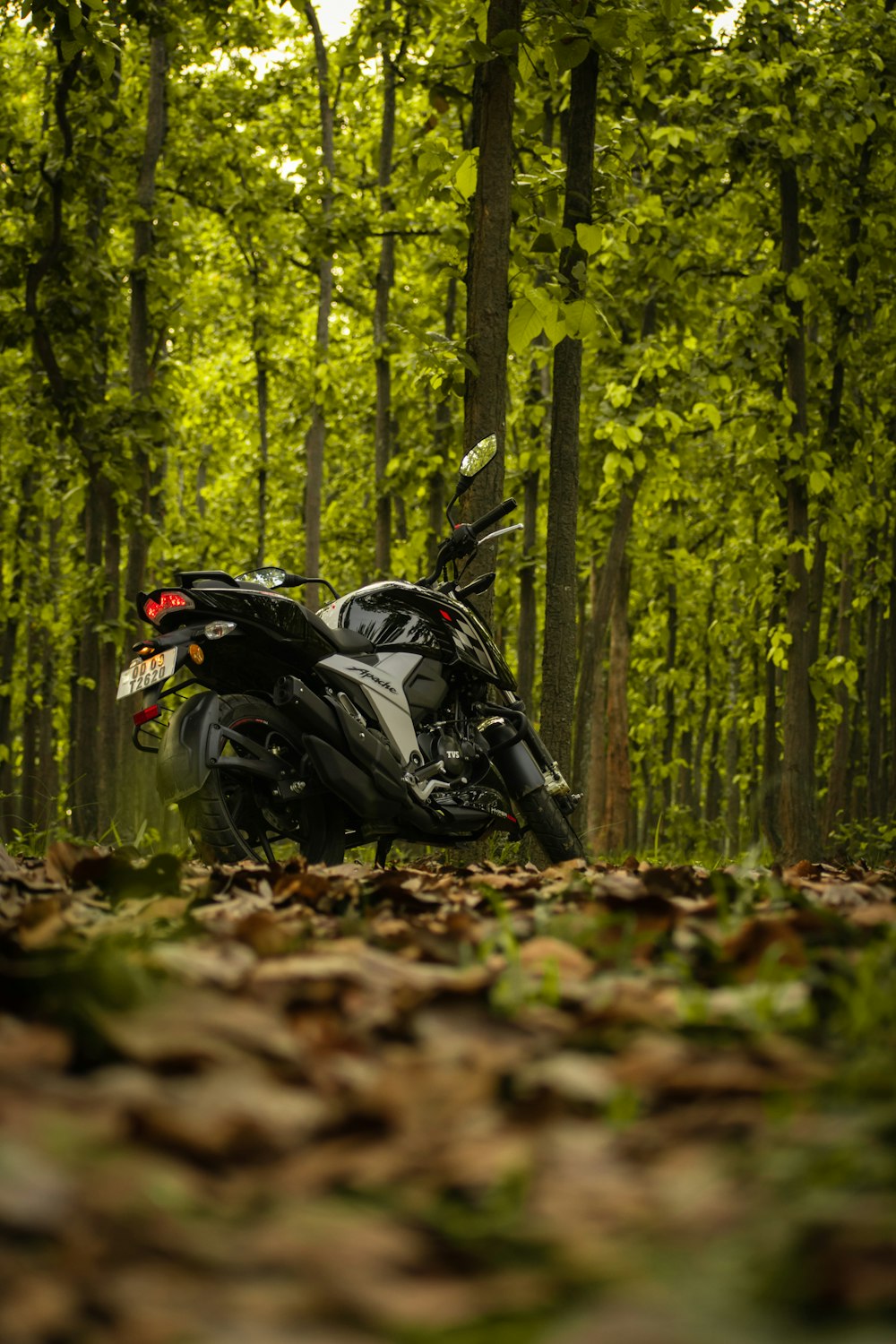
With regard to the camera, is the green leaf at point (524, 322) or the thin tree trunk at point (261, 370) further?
the thin tree trunk at point (261, 370)

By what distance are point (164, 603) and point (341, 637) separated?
0.88 metres

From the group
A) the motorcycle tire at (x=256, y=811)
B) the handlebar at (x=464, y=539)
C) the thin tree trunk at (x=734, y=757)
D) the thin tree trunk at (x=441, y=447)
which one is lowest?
the thin tree trunk at (x=734, y=757)

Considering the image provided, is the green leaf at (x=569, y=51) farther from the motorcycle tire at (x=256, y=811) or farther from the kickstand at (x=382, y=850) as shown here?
the kickstand at (x=382, y=850)

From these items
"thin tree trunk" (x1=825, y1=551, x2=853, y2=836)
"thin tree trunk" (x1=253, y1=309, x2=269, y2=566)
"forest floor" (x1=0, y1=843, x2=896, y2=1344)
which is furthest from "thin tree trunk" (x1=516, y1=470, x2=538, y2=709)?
"forest floor" (x1=0, y1=843, x2=896, y2=1344)

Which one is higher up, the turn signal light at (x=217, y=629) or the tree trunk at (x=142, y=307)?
the tree trunk at (x=142, y=307)

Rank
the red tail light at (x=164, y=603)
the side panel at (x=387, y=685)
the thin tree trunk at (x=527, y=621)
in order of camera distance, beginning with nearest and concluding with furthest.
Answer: the red tail light at (x=164, y=603), the side panel at (x=387, y=685), the thin tree trunk at (x=527, y=621)

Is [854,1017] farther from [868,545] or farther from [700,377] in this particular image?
[868,545]

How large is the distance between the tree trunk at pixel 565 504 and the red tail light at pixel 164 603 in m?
3.09

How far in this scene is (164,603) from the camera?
516cm

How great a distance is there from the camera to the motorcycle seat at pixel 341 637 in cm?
547

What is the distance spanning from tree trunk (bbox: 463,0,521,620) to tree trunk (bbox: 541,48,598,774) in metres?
0.63

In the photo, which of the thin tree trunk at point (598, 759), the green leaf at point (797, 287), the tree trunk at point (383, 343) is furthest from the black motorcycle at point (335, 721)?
the thin tree trunk at point (598, 759)

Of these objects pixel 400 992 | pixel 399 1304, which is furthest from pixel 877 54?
pixel 399 1304

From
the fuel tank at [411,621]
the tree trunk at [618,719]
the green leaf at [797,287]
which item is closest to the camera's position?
the fuel tank at [411,621]
